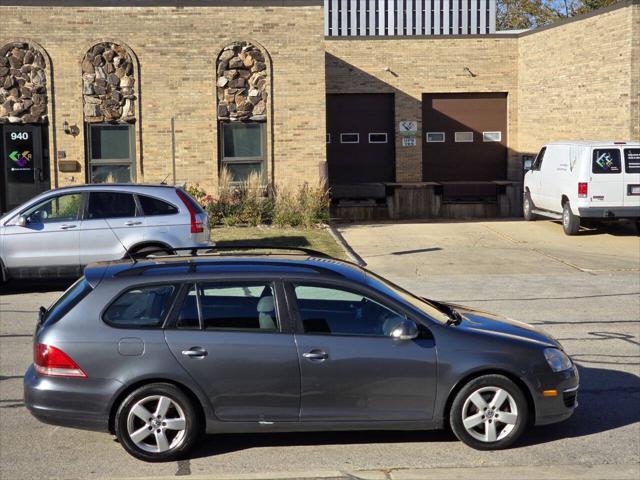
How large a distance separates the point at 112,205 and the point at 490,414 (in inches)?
359

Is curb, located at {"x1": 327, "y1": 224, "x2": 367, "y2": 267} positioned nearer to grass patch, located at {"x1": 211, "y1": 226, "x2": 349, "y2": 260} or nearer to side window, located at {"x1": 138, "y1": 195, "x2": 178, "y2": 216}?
grass patch, located at {"x1": 211, "y1": 226, "x2": 349, "y2": 260}

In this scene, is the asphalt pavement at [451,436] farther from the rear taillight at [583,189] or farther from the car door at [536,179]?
the car door at [536,179]

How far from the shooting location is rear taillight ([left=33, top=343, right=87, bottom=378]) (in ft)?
22.7

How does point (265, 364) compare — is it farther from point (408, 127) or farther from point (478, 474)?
point (408, 127)

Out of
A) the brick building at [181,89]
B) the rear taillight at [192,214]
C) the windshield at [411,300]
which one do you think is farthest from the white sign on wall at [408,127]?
the windshield at [411,300]

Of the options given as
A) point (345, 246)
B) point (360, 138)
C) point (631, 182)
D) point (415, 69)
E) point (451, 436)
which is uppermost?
point (415, 69)

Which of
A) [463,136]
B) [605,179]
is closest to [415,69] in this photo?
[463,136]

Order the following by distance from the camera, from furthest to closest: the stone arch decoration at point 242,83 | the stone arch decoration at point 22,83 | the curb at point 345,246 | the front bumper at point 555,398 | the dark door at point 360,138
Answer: the dark door at point 360,138 → the stone arch decoration at point 242,83 → the stone arch decoration at point 22,83 → the curb at point 345,246 → the front bumper at point 555,398

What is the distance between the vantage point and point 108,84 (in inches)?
918

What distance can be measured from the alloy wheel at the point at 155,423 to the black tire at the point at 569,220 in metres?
15.6

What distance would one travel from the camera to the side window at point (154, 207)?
14.9m

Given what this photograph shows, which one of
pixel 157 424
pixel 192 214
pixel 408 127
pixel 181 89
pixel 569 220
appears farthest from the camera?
pixel 408 127

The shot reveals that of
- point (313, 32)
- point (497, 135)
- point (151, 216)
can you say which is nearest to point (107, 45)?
point (313, 32)

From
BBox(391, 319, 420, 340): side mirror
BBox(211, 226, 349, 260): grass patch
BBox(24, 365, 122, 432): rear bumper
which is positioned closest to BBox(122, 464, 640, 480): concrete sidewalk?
BBox(24, 365, 122, 432): rear bumper
